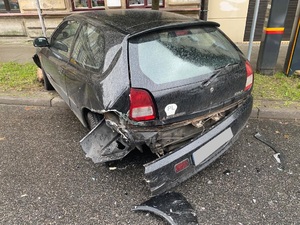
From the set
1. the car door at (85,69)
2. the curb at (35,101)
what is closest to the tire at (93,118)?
the car door at (85,69)

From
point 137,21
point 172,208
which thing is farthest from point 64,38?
point 172,208

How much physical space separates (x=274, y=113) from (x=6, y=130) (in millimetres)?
3901

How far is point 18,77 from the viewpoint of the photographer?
5355 mm

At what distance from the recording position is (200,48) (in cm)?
265

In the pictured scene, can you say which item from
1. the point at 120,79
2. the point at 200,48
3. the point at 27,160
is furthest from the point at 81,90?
the point at 200,48

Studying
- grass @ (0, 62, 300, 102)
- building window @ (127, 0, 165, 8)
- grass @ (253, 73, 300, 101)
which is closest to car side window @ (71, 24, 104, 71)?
grass @ (0, 62, 300, 102)

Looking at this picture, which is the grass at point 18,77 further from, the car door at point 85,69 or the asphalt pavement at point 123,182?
the car door at point 85,69

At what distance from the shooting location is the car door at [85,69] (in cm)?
265

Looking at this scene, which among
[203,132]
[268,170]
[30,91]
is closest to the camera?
[203,132]

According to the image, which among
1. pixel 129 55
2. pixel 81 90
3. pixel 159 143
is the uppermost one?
pixel 129 55

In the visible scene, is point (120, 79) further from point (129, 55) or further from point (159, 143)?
point (159, 143)

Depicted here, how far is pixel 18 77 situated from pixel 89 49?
315cm

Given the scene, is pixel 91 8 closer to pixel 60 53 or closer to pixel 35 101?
pixel 35 101

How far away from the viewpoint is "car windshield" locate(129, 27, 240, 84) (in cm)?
231
